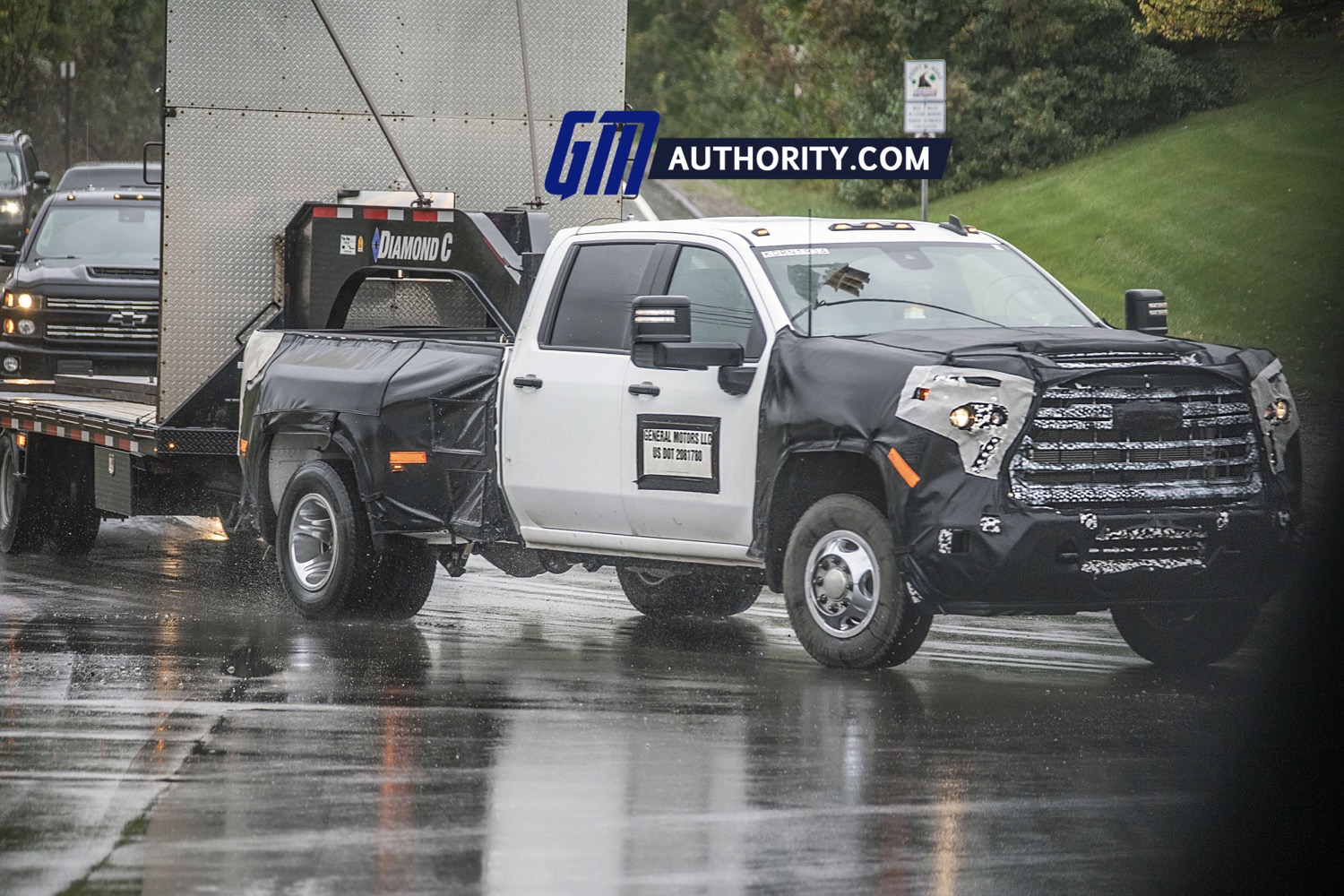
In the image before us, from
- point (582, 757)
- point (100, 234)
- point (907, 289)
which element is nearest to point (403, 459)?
point (907, 289)

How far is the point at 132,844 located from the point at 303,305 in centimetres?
751

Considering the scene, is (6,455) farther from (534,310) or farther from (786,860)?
(786,860)

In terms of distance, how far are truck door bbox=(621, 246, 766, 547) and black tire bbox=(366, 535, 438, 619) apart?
1831 mm

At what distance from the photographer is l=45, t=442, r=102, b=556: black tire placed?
15.4m

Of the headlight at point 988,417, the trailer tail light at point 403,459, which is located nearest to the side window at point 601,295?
Answer: the trailer tail light at point 403,459

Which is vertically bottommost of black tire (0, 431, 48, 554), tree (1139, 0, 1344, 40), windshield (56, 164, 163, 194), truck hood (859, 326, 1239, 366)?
black tire (0, 431, 48, 554)

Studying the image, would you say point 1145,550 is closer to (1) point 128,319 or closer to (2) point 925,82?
(1) point 128,319

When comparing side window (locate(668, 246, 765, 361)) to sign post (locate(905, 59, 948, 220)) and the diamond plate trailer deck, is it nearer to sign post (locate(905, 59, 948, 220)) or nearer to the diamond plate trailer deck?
the diamond plate trailer deck

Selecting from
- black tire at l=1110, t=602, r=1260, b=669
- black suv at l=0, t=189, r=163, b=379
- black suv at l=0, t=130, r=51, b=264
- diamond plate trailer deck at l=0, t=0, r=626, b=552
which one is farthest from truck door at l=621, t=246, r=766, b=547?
black suv at l=0, t=130, r=51, b=264

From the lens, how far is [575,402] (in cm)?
1105

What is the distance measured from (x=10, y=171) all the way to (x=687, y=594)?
27.0 m

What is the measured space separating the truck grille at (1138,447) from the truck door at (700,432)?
1.43 m

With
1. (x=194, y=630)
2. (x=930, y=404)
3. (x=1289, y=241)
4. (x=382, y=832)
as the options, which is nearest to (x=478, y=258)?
(x=194, y=630)

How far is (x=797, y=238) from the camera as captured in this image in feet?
35.7
